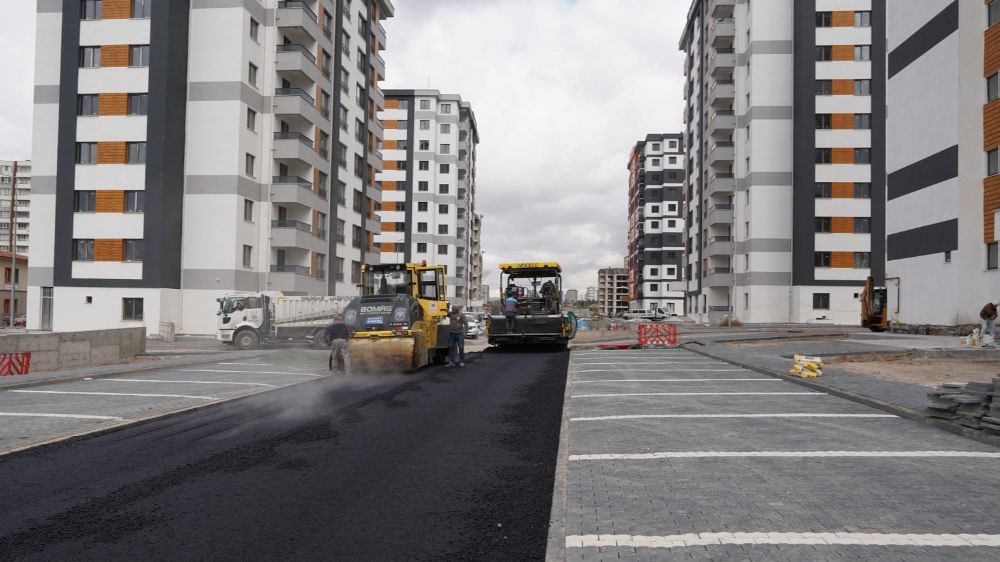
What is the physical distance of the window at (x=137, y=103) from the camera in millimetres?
32400

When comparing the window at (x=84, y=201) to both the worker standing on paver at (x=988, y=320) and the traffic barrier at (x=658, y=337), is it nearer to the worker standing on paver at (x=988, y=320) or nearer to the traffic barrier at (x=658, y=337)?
the traffic barrier at (x=658, y=337)

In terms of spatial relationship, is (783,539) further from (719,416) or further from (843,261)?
(843,261)

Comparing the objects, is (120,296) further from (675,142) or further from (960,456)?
(675,142)

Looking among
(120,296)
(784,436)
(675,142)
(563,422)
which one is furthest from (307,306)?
(675,142)

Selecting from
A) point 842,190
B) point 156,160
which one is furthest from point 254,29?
point 842,190

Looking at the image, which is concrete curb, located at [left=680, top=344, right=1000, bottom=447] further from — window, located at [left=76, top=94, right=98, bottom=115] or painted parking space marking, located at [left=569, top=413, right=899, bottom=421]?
window, located at [left=76, top=94, right=98, bottom=115]

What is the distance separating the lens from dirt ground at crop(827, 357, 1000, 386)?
14.2m

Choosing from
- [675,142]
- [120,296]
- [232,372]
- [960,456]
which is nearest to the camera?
[960,456]

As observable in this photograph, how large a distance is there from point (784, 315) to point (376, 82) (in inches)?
1352

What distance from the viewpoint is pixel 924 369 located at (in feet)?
54.0

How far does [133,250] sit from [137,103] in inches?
282

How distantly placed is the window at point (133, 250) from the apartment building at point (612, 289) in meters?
149

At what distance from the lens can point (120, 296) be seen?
3177cm

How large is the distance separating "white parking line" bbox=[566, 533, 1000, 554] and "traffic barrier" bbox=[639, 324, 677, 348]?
69.1 feet
